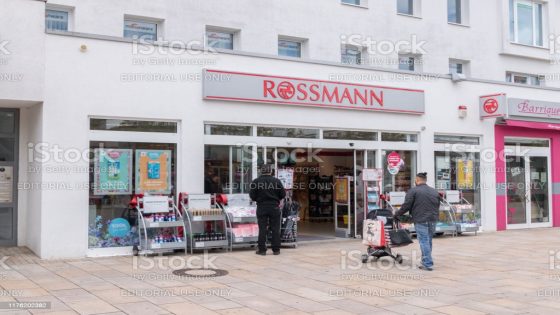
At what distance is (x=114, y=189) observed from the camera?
1038cm

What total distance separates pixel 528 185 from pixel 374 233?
803 cm

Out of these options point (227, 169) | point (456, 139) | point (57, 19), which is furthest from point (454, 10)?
point (57, 19)

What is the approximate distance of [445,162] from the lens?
1438cm

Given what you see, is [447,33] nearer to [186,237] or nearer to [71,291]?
[186,237]

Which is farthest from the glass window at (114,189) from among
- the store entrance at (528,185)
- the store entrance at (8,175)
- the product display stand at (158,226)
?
the store entrance at (528,185)

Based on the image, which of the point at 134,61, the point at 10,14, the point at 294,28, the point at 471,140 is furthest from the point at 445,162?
the point at 10,14

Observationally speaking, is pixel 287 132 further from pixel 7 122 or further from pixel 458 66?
pixel 458 66

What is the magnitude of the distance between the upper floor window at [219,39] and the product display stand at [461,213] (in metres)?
6.94

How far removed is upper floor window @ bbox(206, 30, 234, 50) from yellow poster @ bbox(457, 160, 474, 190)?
22.3 feet

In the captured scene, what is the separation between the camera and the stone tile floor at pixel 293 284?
6.54 m

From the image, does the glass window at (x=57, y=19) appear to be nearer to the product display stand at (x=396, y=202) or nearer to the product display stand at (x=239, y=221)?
the product display stand at (x=239, y=221)

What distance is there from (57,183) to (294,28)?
28.7 feet

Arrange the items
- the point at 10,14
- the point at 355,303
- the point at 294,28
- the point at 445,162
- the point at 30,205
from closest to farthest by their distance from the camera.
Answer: the point at 355,303 → the point at 10,14 → the point at 30,205 → the point at 445,162 → the point at 294,28

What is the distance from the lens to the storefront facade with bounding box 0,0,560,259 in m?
9.81
